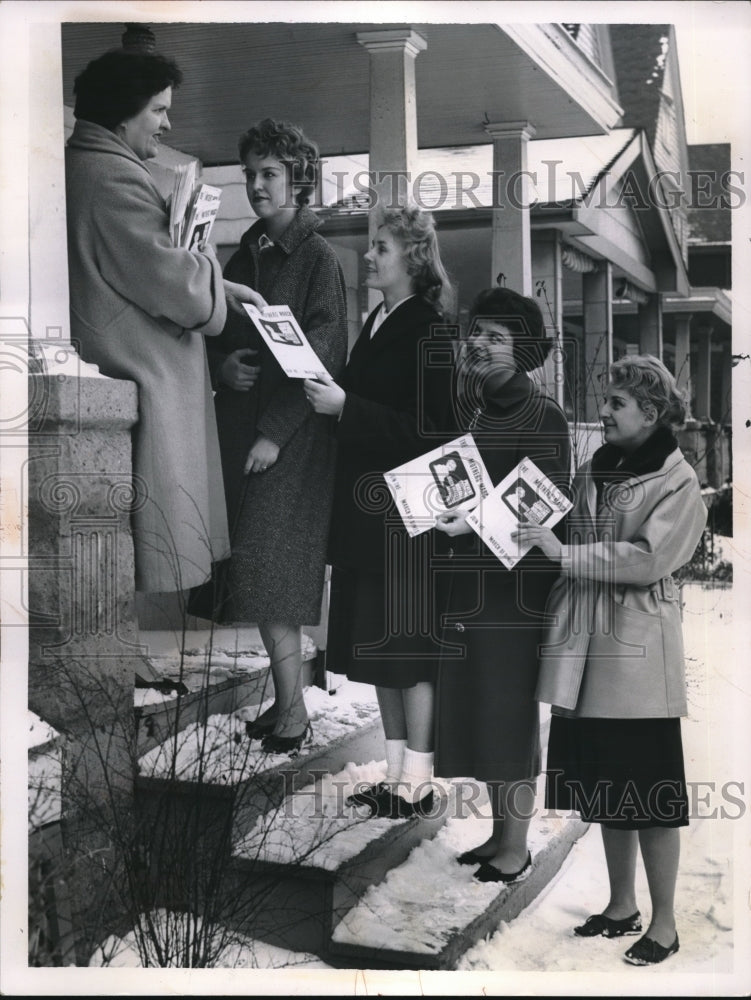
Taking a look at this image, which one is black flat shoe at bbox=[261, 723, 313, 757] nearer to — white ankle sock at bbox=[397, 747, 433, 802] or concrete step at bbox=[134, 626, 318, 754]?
concrete step at bbox=[134, 626, 318, 754]

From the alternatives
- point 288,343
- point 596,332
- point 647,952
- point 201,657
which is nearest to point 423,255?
point 288,343

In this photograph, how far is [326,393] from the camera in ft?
12.4

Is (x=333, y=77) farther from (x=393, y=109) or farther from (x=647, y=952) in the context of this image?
(x=647, y=952)

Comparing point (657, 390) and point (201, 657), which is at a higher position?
point (657, 390)

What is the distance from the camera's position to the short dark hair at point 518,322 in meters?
3.74

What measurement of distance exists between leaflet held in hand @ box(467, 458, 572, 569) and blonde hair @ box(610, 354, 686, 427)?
0.39 metres

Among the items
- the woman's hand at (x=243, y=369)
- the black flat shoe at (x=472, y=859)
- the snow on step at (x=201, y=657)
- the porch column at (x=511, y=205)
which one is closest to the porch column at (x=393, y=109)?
the porch column at (x=511, y=205)

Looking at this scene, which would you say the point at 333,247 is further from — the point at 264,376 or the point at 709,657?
the point at 709,657

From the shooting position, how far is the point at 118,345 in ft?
12.2

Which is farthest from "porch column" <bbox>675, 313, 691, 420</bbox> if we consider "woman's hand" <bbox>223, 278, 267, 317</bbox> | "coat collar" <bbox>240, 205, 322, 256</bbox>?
"woman's hand" <bbox>223, 278, 267, 317</bbox>

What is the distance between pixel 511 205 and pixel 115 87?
1342 millimetres

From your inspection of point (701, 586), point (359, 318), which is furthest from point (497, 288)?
point (701, 586)

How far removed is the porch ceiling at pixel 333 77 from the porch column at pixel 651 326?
0.67m

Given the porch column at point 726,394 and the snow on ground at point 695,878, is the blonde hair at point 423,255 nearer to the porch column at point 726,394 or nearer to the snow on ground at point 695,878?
the porch column at point 726,394
